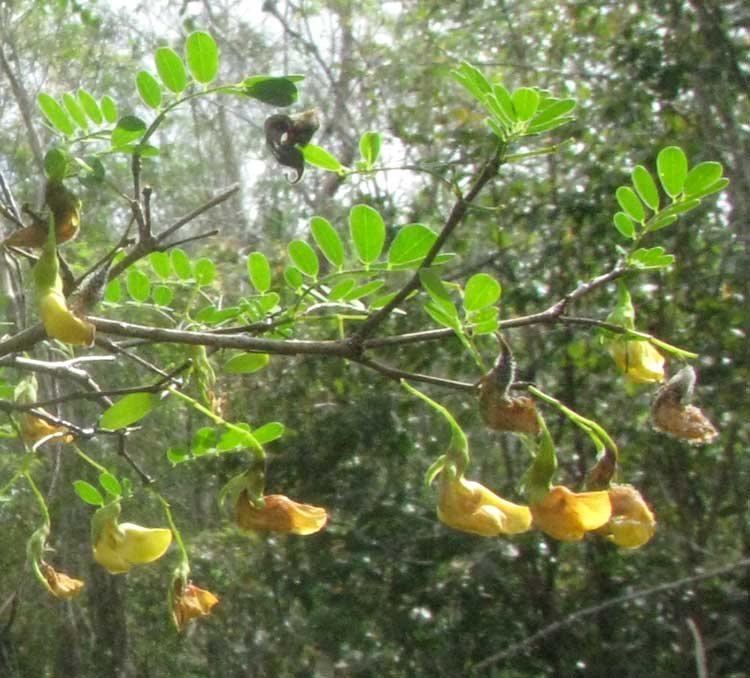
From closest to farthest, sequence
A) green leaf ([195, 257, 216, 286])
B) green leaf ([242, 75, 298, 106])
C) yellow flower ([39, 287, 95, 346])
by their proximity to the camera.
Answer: yellow flower ([39, 287, 95, 346])
green leaf ([242, 75, 298, 106])
green leaf ([195, 257, 216, 286])

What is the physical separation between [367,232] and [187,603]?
262 mm

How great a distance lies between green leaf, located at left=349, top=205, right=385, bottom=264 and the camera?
639 millimetres

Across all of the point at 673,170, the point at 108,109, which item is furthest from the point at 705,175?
the point at 108,109

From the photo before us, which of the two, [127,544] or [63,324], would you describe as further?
[127,544]

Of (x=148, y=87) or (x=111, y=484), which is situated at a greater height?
(x=148, y=87)

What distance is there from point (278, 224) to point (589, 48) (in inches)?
41.6

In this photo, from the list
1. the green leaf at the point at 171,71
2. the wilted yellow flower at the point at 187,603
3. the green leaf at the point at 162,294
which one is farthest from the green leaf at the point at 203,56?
the wilted yellow flower at the point at 187,603

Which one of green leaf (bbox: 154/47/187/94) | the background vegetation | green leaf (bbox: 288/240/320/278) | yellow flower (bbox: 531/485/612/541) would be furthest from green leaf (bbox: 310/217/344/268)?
the background vegetation

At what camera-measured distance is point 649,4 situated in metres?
2.48

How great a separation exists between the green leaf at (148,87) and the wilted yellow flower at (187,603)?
0.97ft

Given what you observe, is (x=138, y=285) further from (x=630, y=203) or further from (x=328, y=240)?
(x=630, y=203)

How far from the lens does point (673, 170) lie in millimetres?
612

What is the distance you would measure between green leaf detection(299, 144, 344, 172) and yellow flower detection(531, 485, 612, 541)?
21 centimetres

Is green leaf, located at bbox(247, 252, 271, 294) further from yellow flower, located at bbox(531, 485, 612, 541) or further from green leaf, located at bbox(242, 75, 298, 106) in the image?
yellow flower, located at bbox(531, 485, 612, 541)
